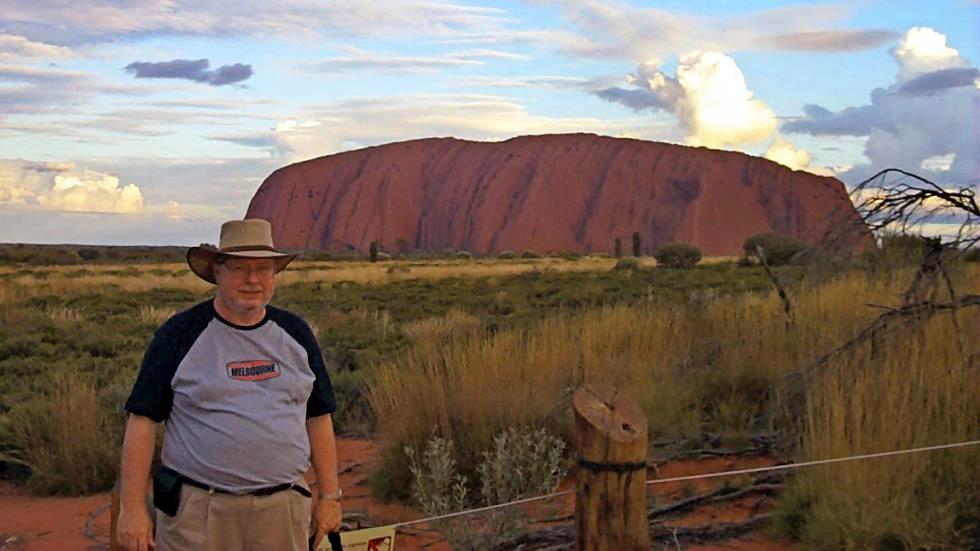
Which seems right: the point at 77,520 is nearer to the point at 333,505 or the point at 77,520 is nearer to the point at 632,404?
the point at 333,505

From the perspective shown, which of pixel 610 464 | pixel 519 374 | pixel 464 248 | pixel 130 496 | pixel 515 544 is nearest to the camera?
pixel 130 496

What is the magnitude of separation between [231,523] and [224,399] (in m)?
0.37

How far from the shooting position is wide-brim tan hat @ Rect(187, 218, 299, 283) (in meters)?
3.24

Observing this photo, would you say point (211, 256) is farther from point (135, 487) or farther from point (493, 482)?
point (493, 482)

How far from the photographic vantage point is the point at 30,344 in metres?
13.6

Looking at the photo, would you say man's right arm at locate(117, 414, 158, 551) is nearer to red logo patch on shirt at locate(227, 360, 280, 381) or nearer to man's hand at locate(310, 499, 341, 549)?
red logo patch on shirt at locate(227, 360, 280, 381)

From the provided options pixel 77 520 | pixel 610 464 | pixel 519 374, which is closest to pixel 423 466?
pixel 519 374

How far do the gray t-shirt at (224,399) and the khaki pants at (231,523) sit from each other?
0.16 ft

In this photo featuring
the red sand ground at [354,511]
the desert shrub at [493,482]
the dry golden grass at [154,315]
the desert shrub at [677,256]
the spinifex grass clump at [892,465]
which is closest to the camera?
the spinifex grass clump at [892,465]

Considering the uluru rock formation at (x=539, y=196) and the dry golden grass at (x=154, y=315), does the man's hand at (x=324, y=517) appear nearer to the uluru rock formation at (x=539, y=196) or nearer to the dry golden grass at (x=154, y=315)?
the dry golden grass at (x=154, y=315)

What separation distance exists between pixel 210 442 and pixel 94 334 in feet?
41.2

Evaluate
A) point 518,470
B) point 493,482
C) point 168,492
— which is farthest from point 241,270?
point 493,482

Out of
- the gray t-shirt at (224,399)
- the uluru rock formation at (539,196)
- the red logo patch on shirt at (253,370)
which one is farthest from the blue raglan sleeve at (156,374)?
the uluru rock formation at (539,196)

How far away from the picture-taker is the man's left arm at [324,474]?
343 cm
